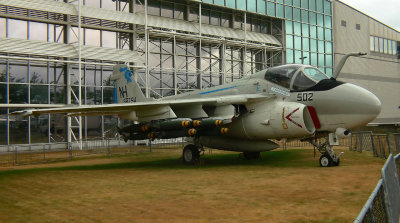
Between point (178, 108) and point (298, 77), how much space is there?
16.6 ft

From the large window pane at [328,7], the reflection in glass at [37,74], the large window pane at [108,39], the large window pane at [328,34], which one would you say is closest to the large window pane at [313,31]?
the large window pane at [328,34]

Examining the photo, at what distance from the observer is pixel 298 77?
12.3 metres

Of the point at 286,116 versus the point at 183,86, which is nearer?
the point at 286,116

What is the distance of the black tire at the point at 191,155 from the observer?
14.0m

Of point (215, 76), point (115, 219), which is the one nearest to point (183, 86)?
point (215, 76)

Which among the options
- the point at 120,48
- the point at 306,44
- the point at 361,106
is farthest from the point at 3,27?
the point at 306,44

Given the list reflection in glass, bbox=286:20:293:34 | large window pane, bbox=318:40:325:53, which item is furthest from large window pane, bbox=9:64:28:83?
large window pane, bbox=318:40:325:53

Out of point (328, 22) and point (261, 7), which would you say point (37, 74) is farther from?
point (328, 22)

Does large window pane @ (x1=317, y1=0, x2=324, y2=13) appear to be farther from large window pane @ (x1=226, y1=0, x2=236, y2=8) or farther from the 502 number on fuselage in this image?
the 502 number on fuselage

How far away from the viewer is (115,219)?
5.68 meters

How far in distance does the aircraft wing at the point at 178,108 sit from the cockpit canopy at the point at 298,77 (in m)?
0.89

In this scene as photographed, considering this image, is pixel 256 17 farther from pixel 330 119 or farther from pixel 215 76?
pixel 330 119

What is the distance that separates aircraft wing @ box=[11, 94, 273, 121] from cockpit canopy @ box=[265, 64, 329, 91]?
891mm

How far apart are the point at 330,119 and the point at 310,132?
0.80 meters
